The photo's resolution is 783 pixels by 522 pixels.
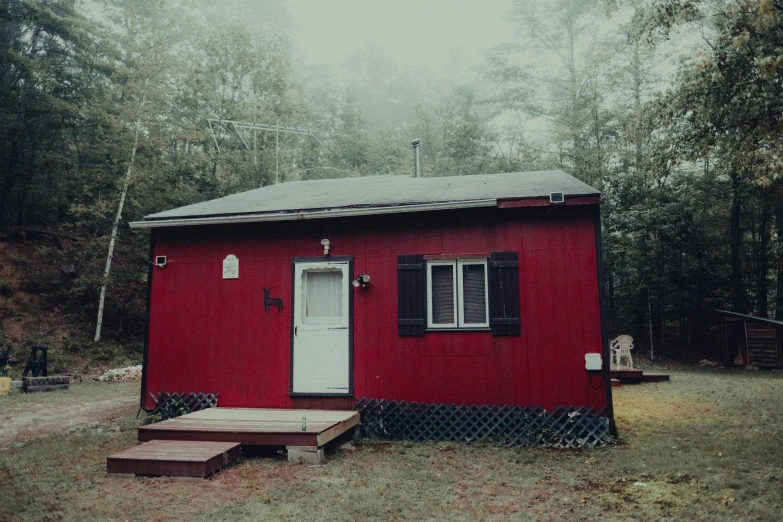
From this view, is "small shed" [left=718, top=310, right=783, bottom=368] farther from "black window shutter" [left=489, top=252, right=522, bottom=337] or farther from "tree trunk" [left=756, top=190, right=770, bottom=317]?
"black window shutter" [left=489, top=252, right=522, bottom=337]

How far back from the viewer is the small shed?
43.2 ft

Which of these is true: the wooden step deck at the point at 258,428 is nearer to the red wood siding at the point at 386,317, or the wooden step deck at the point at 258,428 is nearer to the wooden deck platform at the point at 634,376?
the red wood siding at the point at 386,317

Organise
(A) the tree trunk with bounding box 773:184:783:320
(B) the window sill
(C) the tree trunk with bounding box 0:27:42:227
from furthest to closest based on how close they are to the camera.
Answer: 1. (C) the tree trunk with bounding box 0:27:42:227
2. (A) the tree trunk with bounding box 773:184:783:320
3. (B) the window sill

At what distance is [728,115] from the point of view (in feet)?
24.2

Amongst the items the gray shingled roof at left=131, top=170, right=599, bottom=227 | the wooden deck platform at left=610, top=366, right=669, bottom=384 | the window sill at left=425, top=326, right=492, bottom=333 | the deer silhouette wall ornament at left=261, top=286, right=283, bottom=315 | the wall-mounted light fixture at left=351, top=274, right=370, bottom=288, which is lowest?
the wooden deck platform at left=610, top=366, right=669, bottom=384

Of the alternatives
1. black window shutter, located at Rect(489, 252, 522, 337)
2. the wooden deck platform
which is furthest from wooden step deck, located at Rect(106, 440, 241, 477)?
the wooden deck platform

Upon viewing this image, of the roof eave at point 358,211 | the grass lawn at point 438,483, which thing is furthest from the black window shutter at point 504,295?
the grass lawn at point 438,483

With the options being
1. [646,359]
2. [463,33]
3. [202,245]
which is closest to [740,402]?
[646,359]

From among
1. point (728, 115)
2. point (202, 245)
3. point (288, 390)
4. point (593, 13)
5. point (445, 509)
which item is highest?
point (593, 13)

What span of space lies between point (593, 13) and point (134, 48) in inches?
670

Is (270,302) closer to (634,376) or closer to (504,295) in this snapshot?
(504,295)

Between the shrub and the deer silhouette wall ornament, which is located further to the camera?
the shrub

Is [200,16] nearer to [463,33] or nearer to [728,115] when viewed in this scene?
[463,33]

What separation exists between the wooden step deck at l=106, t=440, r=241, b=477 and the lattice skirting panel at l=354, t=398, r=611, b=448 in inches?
77.7
